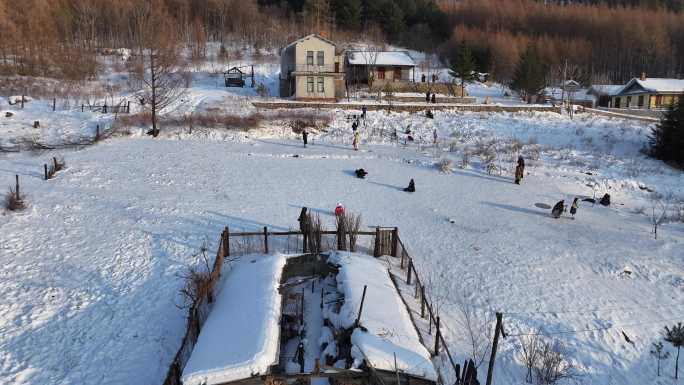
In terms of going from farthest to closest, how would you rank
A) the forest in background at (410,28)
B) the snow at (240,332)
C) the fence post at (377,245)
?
the forest in background at (410,28) < the fence post at (377,245) < the snow at (240,332)

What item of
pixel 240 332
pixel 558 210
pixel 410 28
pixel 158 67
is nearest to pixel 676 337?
pixel 558 210

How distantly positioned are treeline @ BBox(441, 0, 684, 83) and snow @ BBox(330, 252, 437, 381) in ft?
212

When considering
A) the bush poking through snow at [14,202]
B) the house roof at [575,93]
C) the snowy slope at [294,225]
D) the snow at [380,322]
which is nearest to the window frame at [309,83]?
the snowy slope at [294,225]

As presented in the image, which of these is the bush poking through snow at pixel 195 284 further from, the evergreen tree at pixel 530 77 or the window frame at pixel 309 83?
the evergreen tree at pixel 530 77

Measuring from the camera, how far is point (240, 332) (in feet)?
28.7

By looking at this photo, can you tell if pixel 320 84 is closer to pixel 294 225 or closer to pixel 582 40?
pixel 294 225

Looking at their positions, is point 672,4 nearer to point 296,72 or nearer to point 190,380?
point 296,72

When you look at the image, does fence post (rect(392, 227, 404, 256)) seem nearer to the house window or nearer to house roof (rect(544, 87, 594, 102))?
the house window

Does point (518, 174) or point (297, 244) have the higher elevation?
point (518, 174)

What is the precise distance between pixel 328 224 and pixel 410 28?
7924 cm

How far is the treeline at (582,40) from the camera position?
72.9 metres

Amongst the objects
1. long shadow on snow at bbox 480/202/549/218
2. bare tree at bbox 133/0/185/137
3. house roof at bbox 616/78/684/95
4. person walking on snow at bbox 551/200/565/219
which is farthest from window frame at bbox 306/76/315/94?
house roof at bbox 616/78/684/95

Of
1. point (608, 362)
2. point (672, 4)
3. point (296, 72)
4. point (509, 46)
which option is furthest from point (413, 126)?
point (672, 4)

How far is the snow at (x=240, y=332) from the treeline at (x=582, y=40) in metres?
66.3
